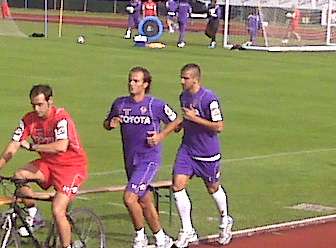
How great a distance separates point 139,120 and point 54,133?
1.02 m

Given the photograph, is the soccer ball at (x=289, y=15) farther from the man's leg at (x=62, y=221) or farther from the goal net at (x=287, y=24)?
the man's leg at (x=62, y=221)

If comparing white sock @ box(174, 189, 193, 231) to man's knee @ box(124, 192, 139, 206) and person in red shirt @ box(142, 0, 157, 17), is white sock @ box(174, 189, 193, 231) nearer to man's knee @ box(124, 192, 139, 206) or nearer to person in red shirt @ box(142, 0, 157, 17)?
man's knee @ box(124, 192, 139, 206)

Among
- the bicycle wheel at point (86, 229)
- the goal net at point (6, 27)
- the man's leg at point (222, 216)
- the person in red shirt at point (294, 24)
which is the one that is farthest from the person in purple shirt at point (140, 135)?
the goal net at point (6, 27)

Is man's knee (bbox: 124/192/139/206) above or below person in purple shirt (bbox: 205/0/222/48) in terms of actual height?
above

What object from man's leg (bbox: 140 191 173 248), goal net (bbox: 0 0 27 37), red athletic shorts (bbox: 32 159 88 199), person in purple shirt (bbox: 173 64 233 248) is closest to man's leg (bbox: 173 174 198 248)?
person in purple shirt (bbox: 173 64 233 248)

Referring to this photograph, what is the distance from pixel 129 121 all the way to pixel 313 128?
10.8 meters

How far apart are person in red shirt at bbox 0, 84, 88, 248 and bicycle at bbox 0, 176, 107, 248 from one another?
18cm

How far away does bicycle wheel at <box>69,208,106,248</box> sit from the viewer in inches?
387

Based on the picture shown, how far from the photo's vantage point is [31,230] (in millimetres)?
9891

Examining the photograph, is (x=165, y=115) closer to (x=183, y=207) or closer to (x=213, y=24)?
(x=183, y=207)

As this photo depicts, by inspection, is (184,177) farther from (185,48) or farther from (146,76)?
(185,48)

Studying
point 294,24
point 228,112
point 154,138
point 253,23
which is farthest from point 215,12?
point 154,138

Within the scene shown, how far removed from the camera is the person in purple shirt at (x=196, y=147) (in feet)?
35.0

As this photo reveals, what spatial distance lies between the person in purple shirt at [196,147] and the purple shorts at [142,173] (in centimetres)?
55
